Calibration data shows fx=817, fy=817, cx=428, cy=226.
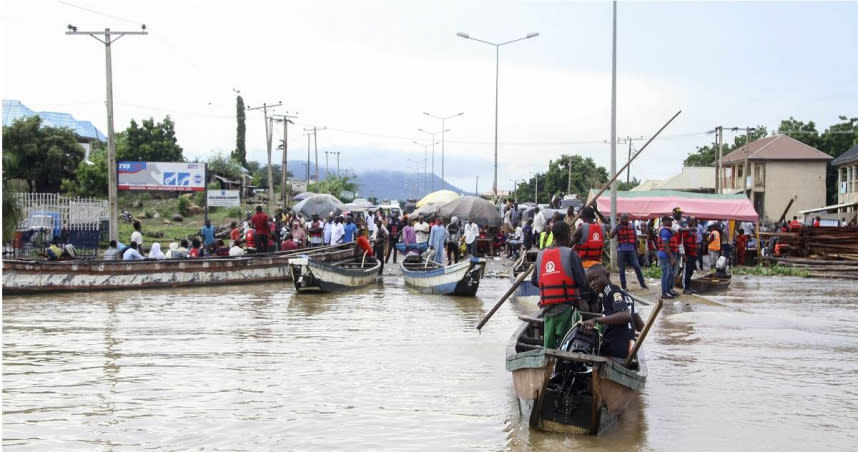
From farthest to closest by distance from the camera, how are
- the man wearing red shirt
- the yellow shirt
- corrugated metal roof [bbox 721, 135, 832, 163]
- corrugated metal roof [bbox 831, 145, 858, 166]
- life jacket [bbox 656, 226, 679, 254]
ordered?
corrugated metal roof [bbox 721, 135, 832, 163]
corrugated metal roof [bbox 831, 145, 858, 166]
the man wearing red shirt
the yellow shirt
life jacket [bbox 656, 226, 679, 254]

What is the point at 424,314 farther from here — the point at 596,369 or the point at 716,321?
the point at 596,369

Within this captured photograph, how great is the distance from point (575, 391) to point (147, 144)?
170ft

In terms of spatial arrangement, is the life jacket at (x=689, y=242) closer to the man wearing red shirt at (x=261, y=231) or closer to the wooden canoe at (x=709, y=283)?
the wooden canoe at (x=709, y=283)

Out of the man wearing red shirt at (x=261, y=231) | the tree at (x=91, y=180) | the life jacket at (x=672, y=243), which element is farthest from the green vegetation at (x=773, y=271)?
the tree at (x=91, y=180)

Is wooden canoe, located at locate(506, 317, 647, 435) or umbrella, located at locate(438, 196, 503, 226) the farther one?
umbrella, located at locate(438, 196, 503, 226)

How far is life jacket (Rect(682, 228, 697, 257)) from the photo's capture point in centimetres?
1672

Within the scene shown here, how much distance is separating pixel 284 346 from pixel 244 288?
29.0ft

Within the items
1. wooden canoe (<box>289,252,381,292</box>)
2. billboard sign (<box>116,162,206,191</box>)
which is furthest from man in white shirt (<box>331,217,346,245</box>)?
billboard sign (<box>116,162,206,191</box>)

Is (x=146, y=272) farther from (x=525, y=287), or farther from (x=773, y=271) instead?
(x=773, y=271)

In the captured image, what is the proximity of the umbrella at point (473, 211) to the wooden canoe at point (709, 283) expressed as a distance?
11676 millimetres

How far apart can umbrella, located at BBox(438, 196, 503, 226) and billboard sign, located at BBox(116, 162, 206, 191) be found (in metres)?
11.0

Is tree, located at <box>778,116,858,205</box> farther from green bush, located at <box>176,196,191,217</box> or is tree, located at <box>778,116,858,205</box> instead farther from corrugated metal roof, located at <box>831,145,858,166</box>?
green bush, located at <box>176,196,191,217</box>

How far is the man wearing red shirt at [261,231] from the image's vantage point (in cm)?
2217

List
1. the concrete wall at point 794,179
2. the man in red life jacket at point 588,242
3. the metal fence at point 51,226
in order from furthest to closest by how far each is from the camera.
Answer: the concrete wall at point 794,179, the metal fence at point 51,226, the man in red life jacket at point 588,242
